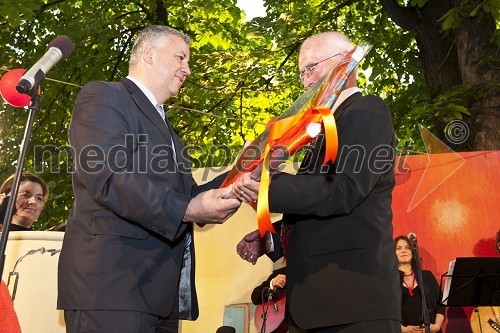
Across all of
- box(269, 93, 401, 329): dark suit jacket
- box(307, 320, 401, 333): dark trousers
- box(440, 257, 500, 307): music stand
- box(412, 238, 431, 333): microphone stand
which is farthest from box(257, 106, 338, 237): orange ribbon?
box(440, 257, 500, 307): music stand

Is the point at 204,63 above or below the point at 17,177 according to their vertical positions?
above

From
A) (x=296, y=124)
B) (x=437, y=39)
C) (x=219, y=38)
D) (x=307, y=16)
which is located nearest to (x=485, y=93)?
(x=437, y=39)

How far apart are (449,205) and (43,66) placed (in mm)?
5219

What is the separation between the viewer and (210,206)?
247 cm

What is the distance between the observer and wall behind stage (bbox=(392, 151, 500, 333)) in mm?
6809

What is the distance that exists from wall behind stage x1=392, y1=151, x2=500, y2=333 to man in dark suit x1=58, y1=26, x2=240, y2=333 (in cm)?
460

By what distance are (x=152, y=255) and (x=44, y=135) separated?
890 centimetres

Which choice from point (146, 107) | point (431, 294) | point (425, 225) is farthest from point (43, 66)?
point (431, 294)

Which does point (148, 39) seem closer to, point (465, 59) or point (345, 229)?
point (345, 229)

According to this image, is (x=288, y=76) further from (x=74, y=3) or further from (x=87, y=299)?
(x=87, y=299)

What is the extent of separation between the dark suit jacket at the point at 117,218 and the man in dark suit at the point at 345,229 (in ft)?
1.18

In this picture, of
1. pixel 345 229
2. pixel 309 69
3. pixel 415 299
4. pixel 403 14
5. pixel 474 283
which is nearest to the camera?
pixel 345 229

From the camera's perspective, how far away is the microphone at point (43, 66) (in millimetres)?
2438

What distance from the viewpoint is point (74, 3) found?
11.3 metres
